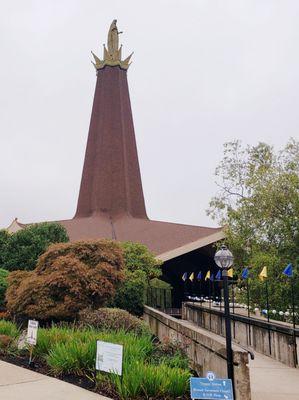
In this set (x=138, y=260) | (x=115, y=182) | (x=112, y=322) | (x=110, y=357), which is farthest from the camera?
(x=115, y=182)

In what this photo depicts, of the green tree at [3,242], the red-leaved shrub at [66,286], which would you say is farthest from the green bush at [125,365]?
the green tree at [3,242]

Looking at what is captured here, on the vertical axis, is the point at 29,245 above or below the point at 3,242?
below

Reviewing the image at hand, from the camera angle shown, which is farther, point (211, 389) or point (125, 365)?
point (125, 365)

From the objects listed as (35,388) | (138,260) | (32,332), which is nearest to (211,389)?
(35,388)

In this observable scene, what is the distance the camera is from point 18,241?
22.0 meters

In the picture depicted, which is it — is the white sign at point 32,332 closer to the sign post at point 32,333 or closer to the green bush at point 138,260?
the sign post at point 32,333

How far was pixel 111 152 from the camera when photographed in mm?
43750

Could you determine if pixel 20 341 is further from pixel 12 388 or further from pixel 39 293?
pixel 12 388

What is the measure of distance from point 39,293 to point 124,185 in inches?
1196

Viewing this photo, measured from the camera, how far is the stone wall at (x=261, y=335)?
414 inches

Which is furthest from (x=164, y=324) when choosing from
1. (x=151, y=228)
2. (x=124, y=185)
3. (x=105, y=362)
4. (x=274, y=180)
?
(x=124, y=185)

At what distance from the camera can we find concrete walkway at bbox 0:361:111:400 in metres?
6.05

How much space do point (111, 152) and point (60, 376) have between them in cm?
3723

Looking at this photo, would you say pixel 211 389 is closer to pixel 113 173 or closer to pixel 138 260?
pixel 138 260
